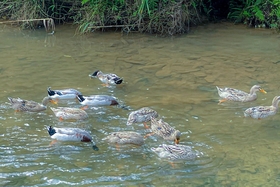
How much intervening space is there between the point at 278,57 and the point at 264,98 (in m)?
3.13

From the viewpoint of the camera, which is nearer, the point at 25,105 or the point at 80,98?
the point at 25,105

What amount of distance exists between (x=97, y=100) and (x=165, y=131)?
188 cm

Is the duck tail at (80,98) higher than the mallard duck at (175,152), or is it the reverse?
the duck tail at (80,98)

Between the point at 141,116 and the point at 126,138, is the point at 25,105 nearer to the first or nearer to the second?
the point at 141,116

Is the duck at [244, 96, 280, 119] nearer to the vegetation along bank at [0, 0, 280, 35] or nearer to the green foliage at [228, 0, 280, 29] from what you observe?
the vegetation along bank at [0, 0, 280, 35]

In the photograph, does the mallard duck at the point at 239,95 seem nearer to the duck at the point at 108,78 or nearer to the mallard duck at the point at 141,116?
the mallard duck at the point at 141,116

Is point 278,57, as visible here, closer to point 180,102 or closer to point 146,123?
point 180,102

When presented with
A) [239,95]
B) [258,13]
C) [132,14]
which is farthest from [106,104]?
[258,13]

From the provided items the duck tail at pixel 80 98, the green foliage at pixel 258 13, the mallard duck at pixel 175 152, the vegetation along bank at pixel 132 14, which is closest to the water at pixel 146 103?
the mallard duck at pixel 175 152

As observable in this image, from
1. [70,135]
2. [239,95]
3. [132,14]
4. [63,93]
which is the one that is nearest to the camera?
[70,135]

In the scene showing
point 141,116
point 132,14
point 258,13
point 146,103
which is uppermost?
point 258,13

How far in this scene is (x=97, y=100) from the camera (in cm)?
927

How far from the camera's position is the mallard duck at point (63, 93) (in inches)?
373

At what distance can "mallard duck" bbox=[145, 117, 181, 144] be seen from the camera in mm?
7773
